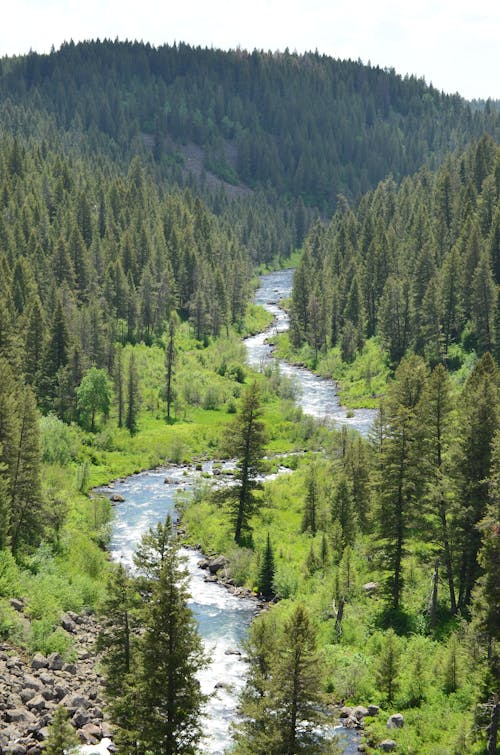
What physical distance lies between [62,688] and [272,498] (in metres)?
32.6

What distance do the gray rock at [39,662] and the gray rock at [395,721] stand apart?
51.4 ft

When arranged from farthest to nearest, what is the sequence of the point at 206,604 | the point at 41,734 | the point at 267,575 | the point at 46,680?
the point at 267,575, the point at 206,604, the point at 46,680, the point at 41,734

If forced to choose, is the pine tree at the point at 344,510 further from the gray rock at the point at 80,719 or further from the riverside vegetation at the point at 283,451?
the gray rock at the point at 80,719

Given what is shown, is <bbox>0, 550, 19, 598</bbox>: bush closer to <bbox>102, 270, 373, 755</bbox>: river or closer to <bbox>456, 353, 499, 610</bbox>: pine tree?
<bbox>102, 270, 373, 755</bbox>: river

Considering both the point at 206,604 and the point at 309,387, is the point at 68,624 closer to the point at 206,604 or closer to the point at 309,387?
the point at 206,604

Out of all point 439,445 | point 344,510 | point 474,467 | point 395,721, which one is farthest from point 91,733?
point 439,445

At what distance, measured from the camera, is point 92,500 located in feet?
212

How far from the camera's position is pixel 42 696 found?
3219 cm

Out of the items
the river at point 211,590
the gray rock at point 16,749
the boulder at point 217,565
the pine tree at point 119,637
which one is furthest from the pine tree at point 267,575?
the gray rock at point 16,749

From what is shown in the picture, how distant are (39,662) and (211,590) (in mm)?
15999

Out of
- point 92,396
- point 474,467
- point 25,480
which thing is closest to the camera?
point 474,467

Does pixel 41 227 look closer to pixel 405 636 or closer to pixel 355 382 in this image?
pixel 355 382

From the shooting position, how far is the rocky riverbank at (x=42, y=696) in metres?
29.3

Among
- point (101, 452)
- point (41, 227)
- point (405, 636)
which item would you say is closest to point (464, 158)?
point (41, 227)
